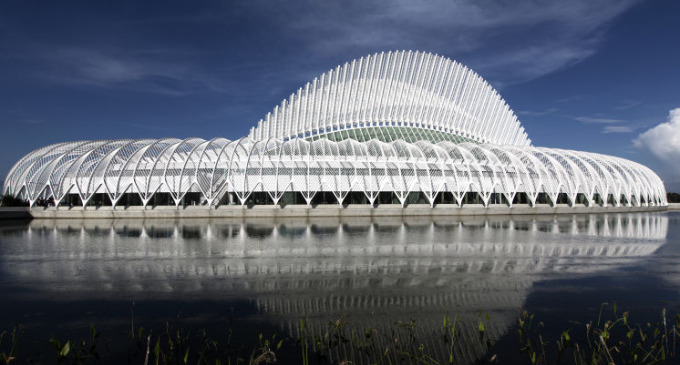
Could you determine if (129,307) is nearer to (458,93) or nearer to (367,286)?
(367,286)

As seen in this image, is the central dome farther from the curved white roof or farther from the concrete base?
the concrete base

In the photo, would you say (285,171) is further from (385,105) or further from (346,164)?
(385,105)

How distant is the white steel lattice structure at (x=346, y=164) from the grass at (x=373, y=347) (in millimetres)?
32485

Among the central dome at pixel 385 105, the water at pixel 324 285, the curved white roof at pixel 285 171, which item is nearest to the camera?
the water at pixel 324 285

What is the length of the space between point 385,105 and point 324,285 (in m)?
47.0

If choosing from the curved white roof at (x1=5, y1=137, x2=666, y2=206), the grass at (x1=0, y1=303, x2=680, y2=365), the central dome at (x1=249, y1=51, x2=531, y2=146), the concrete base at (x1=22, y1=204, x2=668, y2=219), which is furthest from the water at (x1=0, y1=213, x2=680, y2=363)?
the central dome at (x1=249, y1=51, x2=531, y2=146)

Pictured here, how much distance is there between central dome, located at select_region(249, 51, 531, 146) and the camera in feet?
181

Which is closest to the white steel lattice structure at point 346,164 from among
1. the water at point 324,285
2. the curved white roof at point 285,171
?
the curved white roof at point 285,171

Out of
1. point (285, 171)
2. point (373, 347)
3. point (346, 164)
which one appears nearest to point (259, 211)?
point (285, 171)

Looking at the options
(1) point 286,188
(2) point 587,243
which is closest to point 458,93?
(1) point 286,188

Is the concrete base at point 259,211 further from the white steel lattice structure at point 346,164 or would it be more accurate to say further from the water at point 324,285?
the water at point 324,285

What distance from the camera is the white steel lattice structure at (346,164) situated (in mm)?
41875

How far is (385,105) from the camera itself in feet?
185

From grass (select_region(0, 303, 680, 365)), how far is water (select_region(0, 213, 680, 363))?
10cm
